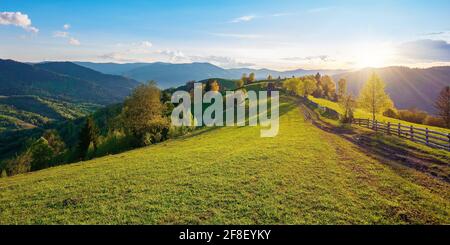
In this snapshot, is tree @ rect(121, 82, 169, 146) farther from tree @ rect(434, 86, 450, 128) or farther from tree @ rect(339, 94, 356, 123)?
tree @ rect(434, 86, 450, 128)

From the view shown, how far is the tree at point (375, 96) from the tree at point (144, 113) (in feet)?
162

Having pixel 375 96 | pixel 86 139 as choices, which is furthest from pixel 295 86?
pixel 86 139

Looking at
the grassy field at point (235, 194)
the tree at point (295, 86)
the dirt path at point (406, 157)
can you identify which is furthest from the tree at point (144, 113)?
the tree at point (295, 86)

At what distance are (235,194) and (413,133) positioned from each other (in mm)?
34329

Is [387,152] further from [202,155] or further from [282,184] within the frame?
[202,155]

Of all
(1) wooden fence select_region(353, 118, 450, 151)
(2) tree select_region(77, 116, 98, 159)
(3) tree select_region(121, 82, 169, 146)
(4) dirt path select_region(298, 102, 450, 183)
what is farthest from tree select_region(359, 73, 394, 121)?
(2) tree select_region(77, 116, 98, 159)

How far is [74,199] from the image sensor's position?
642 inches

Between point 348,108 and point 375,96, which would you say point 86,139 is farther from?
point 375,96

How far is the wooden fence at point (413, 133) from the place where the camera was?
1194 inches

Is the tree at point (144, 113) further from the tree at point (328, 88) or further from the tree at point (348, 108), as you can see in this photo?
the tree at point (328, 88)

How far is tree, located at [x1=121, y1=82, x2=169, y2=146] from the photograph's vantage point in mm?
54062

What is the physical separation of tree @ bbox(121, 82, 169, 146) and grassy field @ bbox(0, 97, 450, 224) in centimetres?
2914

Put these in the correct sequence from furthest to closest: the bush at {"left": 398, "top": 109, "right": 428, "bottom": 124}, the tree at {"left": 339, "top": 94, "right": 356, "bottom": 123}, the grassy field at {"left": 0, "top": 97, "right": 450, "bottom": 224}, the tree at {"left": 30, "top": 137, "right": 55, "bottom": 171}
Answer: the bush at {"left": 398, "top": 109, "right": 428, "bottom": 124}, the tree at {"left": 30, "top": 137, "right": 55, "bottom": 171}, the tree at {"left": 339, "top": 94, "right": 356, "bottom": 123}, the grassy field at {"left": 0, "top": 97, "right": 450, "bottom": 224}
